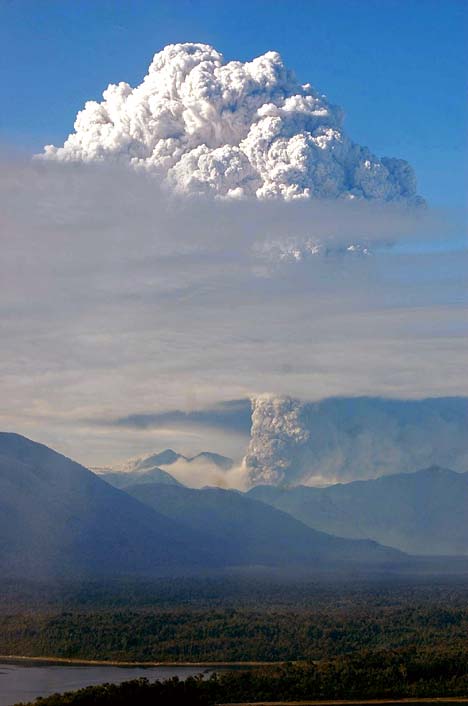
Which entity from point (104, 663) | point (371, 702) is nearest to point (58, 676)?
point (104, 663)

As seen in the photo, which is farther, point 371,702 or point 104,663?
point 104,663

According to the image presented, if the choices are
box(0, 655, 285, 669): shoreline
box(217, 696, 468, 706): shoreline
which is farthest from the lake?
box(217, 696, 468, 706): shoreline

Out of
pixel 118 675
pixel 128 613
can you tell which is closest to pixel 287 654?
pixel 118 675

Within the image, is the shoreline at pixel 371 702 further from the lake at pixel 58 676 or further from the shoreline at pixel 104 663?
the shoreline at pixel 104 663

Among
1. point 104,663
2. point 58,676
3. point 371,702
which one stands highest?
point 104,663

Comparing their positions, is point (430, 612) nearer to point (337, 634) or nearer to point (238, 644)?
point (337, 634)

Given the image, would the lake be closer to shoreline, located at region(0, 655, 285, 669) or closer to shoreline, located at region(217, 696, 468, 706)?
shoreline, located at region(0, 655, 285, 669)

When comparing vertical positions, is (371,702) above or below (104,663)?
below

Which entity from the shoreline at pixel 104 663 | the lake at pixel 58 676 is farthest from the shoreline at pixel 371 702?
the shoreline at pixel 104 663

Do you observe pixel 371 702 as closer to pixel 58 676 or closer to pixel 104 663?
pixel 58 676
